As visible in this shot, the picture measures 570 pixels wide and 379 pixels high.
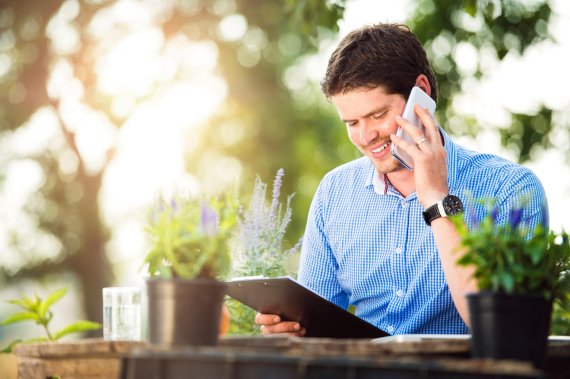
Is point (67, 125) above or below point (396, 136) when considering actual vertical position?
above

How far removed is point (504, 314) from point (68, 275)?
11455 mm

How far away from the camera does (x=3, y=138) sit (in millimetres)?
12211

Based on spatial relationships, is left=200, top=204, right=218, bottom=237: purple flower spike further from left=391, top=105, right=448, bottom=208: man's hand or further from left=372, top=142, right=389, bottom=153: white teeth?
left=372, top=142, right=389, bottom=153: white teeth

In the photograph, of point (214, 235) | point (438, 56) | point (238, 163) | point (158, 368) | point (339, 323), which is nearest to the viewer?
point (158, 368)

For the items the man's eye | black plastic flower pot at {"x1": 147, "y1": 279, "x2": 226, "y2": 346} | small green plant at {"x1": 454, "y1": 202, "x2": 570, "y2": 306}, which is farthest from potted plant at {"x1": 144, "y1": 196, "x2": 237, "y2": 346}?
the man's eye

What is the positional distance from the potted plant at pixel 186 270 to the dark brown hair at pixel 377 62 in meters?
1.45

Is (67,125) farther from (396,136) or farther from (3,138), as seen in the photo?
(396,136)

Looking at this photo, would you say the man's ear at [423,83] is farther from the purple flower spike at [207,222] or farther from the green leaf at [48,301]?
the purple flower spike at [207,222]

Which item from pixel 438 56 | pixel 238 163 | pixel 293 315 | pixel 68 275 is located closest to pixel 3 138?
pixel 68 275

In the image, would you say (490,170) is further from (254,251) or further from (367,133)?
(254,251)

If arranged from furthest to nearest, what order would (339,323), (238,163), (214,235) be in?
(238,163) < (339,323) < (214,235)

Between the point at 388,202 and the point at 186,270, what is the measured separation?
1.81m

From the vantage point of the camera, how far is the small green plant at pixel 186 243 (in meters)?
1.92

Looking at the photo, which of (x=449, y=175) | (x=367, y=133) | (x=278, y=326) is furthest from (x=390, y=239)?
(x=278, y=326)
